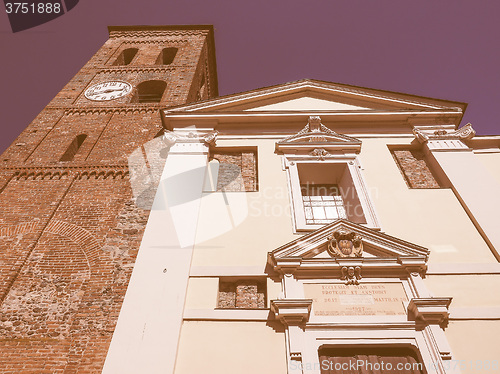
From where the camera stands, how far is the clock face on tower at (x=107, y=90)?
48.9 feet

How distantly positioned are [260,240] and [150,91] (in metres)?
11.7

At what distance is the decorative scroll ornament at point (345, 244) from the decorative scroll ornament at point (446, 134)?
13.5 ft

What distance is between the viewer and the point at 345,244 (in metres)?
7.38

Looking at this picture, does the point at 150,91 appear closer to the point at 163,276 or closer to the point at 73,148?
the point at 73,148

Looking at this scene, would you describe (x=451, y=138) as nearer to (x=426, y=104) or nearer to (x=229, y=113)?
(x=426, y=104)

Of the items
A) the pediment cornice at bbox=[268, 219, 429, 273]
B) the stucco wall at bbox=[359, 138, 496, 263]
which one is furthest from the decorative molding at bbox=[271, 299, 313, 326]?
the stucco wall at bbox=[359, 138, 496, 263]

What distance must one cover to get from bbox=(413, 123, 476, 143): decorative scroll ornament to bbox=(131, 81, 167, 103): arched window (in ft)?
34.9

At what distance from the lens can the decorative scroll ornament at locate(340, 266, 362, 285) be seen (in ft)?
22.8

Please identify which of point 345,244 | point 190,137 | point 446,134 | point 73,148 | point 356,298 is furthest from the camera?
point 73,148

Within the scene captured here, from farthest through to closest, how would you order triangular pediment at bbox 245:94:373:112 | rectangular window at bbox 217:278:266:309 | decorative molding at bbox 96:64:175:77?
decorative molding at bbox 96:64:175:77 → triangular pediment at bbox 245:94:373:112 → rectangular window at bbox 217:278:266:309

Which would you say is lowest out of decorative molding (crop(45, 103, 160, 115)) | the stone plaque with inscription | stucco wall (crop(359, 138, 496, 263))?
the stone plaque with inscription

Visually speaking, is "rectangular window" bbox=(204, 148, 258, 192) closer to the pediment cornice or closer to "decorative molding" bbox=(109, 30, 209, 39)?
the pediment cornice

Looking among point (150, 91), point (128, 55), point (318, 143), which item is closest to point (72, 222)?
point (318, 143)

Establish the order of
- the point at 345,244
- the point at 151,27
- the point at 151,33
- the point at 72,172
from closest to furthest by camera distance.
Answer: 1. the point at 345,244
2. the point at 72,172
3. the point at 151,33
4. the point at 151,27
